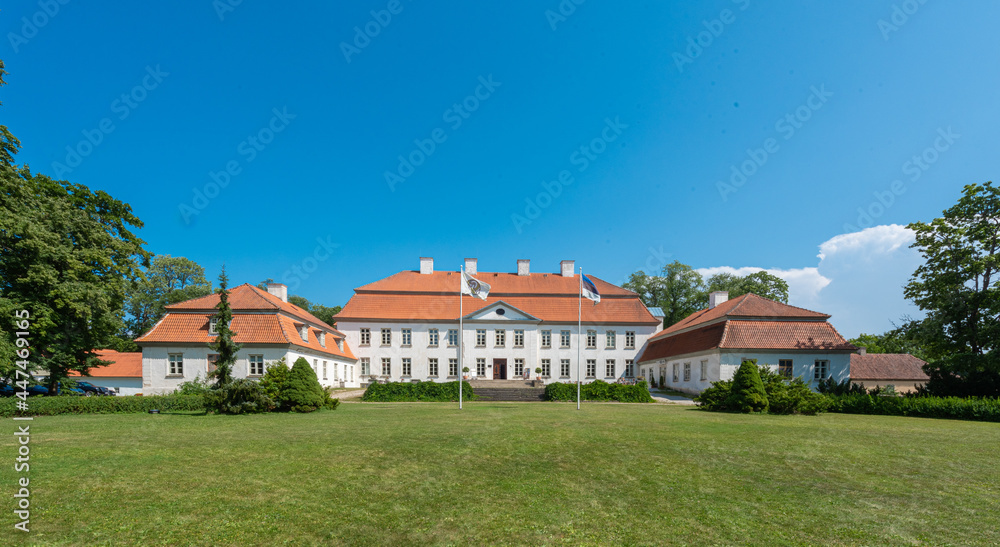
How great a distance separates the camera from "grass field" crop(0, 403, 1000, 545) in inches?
229

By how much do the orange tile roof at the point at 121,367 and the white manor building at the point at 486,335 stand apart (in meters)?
18.8

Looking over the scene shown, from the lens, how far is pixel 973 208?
91.8 ft

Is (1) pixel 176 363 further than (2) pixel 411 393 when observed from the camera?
Yes

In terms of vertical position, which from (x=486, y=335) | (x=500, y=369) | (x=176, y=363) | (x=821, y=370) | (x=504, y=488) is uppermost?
(x=504, y=488)

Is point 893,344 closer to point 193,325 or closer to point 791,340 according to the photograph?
point 791,340

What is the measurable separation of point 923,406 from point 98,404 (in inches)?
1455

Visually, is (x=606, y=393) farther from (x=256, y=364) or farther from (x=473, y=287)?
(x=256, y=364)

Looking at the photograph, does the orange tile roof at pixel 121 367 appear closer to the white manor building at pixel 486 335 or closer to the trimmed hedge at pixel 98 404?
the white manor building at pixel 486 335

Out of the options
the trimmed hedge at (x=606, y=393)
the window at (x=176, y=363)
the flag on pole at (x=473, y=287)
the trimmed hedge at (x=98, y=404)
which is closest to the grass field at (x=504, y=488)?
the trimmed hedge at (x=98, y=404)

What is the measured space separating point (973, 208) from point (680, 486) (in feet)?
104

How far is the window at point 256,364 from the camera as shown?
32469 mm

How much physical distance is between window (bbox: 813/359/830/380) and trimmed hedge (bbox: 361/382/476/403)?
73.6 feet

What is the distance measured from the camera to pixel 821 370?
32625 millimetres

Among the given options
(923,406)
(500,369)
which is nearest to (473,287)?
(500,369)
